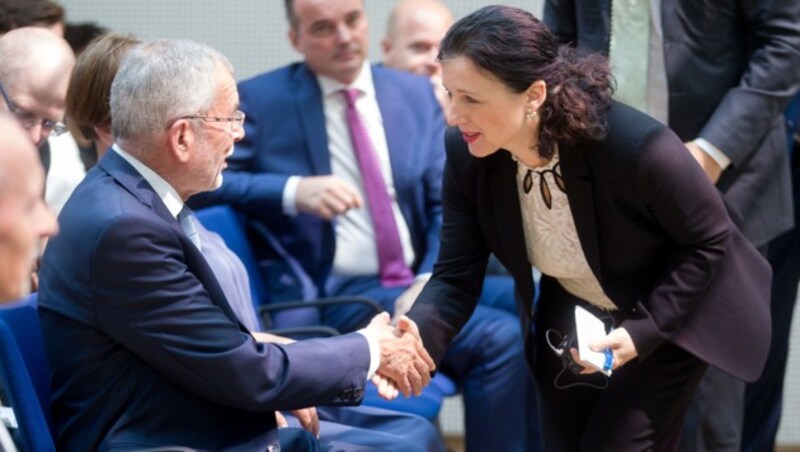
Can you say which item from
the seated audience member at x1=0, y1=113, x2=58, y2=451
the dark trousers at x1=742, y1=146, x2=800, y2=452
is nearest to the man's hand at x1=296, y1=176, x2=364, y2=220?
the dark trousers at x1=742, y1=146, x2=800, y2=452

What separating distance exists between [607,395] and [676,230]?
42cm

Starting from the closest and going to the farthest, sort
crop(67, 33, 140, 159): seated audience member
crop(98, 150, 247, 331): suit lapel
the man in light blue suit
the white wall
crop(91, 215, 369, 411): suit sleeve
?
1. crop(91, 215, 369, 411): suit sleeve
2. crop(98, 150, 247, 331): suit lapel
3. crop(67, 33, 140, 159): seated audience member
4. the man in light blue suit
5. the white wall

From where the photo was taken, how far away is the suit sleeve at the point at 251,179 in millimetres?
4566

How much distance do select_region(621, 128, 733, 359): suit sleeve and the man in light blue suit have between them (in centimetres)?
116

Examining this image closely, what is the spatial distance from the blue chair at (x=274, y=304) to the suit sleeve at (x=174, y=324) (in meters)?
1.12

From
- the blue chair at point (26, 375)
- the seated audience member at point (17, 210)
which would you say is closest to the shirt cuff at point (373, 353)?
the blue chair at point (26, 375)

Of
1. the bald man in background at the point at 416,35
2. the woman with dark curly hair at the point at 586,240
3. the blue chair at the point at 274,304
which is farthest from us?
the bald man in background at the point at 416,35

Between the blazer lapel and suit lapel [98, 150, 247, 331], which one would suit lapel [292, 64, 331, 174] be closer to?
the blazer lapel

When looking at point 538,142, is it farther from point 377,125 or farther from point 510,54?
point 377,125

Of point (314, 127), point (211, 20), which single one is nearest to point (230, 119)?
point (314, 127)

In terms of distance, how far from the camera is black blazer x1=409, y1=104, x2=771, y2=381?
3270 millimetres

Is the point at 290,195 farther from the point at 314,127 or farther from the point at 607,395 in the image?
the point at 607,395

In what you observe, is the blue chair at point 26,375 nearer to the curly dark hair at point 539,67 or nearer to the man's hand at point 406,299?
the curly dark hair at point 539,67

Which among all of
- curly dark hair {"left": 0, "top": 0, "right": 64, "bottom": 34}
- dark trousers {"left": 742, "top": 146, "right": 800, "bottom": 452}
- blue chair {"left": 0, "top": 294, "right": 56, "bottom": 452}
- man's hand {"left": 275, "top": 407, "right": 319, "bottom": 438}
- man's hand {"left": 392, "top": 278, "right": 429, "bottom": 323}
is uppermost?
curly dark hair {"left": 0, "top": 0, "right": 64, "bottom": 34}
